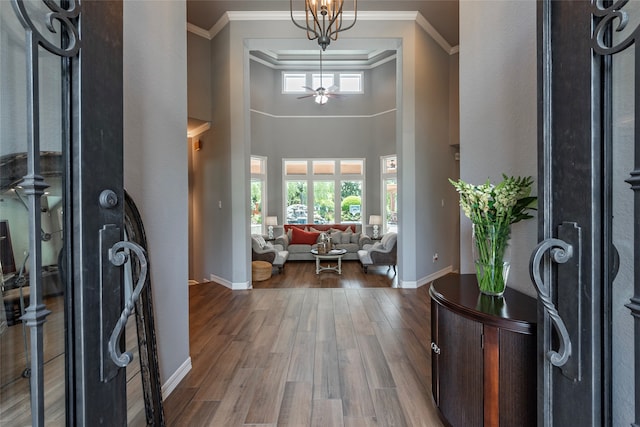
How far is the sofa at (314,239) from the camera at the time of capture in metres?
7.50

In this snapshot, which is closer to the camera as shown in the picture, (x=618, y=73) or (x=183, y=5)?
(x=618, y=73)

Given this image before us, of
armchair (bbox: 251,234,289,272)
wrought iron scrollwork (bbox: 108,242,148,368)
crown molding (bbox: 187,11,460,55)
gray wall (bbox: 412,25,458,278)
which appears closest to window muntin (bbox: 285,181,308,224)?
armchair (bbox: 251,234,289,272)

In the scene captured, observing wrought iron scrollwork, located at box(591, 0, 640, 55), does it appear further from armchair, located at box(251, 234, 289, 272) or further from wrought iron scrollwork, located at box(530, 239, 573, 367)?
armchair, located at box(251, 234, 289, 272)

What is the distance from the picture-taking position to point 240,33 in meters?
4.80

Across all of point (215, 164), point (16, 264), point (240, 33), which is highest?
point (240, 33)

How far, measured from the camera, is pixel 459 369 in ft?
4.60

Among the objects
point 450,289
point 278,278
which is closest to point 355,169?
point 278,278

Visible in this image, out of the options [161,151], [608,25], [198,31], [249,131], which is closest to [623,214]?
[608,25]

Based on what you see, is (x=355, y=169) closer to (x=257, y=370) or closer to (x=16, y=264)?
(x=257, y=370)

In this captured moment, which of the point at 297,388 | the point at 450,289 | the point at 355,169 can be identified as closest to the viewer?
the point at 450,289

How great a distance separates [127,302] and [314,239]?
718 centimetres

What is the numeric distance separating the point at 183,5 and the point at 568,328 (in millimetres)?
2984

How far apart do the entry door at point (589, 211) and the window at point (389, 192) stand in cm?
770

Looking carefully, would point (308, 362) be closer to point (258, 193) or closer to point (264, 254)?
point (264, 254)
